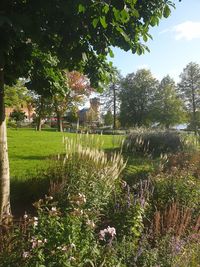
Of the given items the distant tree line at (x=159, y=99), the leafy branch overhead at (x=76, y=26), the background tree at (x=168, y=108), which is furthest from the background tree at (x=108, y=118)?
the leafy branch overhead at (x=76, y=26)

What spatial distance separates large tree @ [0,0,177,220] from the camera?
3941 mm

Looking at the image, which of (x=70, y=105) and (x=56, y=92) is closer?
(x=56, y=92)

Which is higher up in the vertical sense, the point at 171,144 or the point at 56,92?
the point at 56,92

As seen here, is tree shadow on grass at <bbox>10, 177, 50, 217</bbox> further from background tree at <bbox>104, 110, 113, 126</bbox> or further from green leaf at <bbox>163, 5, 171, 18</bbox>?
background tree at <bbox>104, 110, 113, 126</bbox>

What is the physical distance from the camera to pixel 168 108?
169 ft

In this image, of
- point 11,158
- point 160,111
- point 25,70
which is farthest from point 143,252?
point 160,111

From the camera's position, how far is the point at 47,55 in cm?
660

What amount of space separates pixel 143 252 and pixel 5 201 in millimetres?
2448

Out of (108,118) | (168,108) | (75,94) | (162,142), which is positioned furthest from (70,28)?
(108,118)

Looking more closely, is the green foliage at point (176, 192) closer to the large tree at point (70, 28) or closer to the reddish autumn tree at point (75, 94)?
the large tree at point (70, 28)

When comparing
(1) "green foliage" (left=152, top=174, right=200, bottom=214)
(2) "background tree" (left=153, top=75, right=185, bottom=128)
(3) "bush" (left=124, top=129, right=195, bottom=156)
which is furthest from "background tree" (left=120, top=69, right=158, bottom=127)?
(1) "green foliage" (left=152, top=174, right=200, bottom=214)

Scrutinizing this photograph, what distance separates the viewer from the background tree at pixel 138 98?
59.7 meters

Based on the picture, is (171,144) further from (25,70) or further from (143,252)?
(143,252)

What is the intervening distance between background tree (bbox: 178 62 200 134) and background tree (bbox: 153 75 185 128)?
2.91m
